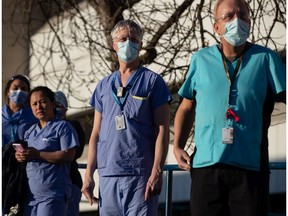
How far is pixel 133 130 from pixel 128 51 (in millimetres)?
532

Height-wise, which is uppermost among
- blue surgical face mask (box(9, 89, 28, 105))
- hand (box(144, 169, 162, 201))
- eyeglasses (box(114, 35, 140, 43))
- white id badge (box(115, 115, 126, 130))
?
eyeglasses (box(114, 35, 140, 43))

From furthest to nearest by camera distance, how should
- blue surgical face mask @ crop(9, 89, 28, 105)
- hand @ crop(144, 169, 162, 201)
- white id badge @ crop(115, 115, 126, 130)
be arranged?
blue surgical face mask @ crop(9, 89, 28, 105) → white id badge @ crop(115, 115, 126, 130) → hand @ crop(144, 169, 162, 201)

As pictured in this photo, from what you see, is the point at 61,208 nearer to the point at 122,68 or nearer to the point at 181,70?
the point at 122,68

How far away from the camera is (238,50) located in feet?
16.2

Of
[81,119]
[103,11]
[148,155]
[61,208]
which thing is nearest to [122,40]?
[148,155]

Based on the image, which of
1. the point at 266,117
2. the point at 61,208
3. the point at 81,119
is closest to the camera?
the point at 266,117

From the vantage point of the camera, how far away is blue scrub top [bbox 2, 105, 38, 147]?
764cm

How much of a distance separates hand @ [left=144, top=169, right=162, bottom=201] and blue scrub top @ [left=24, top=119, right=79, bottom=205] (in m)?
1.45

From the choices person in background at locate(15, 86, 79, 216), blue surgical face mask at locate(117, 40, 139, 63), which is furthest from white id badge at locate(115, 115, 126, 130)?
person in background at locate(15, 86, 79, 216)

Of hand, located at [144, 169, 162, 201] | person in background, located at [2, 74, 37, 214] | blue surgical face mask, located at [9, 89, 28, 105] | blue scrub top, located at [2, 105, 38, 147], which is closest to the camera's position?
hand, located at [144, 169, 162, 201]

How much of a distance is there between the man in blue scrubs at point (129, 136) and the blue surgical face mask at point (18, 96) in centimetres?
213

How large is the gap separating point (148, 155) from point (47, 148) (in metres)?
1.45

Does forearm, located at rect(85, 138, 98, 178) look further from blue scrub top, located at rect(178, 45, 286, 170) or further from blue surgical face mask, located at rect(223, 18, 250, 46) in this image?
blue surgical face mask, located at rect(223, 18, 250, 46)

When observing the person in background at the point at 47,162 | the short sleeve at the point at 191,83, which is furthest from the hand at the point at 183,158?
the person in background at the point at 47,162
